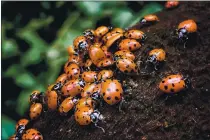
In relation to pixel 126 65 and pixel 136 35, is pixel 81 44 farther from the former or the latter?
pixel 126 65

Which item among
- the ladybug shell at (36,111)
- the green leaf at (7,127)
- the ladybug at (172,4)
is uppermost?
the ladybug at (172,4)

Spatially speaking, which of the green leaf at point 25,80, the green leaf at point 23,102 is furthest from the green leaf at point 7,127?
the green leaf at point 25,80

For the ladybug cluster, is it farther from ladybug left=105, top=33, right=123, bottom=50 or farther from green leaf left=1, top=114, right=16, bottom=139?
green leaf left=1, top=114, right=16, bottom=139

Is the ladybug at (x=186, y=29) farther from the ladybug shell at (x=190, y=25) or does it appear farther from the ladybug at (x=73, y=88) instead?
the ladybug at (x=73, y=88)

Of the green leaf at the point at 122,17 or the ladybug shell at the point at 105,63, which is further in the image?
the green leaf at the point at 122,17

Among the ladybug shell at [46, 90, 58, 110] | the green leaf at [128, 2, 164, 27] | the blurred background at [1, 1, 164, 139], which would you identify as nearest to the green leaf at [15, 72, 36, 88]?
the blurred background at [1, 1, 164, 139]

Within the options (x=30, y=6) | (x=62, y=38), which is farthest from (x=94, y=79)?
(x=30, y=6)

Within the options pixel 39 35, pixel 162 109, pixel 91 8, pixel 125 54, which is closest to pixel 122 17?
pixel 91 8
